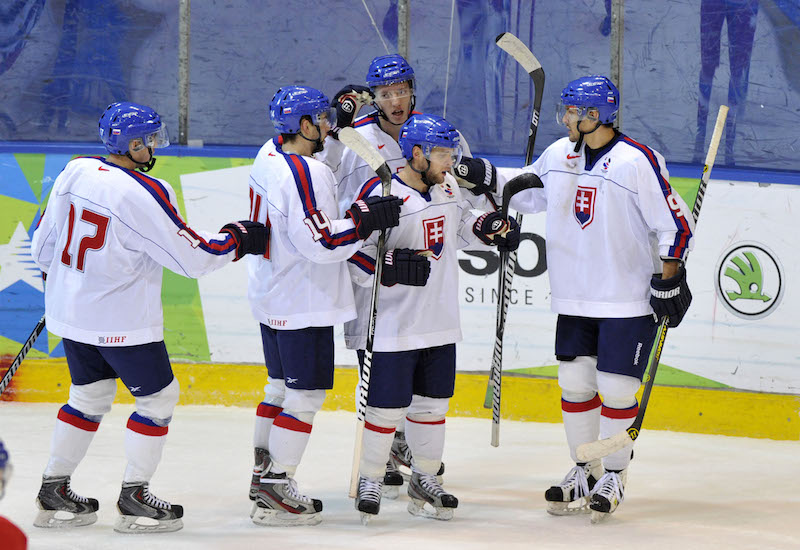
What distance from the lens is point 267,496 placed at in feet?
11.7

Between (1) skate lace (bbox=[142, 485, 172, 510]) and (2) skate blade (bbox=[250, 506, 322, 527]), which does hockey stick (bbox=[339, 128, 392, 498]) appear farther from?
(1) skate lace (bbox=[142, 485, 172, 510])

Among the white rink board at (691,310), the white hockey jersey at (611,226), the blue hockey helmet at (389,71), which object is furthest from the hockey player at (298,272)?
the white rink board at (691,310)

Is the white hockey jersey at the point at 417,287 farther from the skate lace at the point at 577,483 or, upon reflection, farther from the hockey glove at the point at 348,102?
the skate lace at the point at 577,483

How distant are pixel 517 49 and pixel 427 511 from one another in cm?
170

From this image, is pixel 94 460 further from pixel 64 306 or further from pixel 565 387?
pixel 565 387

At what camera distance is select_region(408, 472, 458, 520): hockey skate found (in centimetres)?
366

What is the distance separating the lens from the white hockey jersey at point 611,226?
3562 mm

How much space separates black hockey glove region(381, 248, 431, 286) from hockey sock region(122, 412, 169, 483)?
862mm

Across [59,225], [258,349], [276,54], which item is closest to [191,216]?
[258,349]

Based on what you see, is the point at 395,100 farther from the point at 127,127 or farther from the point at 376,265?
the point at 127,127

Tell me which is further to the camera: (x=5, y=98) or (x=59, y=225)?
Result: (x=5, y=98)

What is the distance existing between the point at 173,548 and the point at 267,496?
35 cm

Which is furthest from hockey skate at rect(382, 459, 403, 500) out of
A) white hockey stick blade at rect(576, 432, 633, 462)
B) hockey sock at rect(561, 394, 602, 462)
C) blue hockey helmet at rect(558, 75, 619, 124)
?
blue hockey helmet at rect(558, 75, 619, 124)

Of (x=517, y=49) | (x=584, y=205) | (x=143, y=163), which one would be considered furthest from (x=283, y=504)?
(x=517, y=49)
